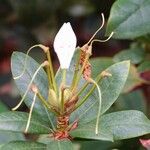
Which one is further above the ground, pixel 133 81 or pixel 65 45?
pixel 65 45

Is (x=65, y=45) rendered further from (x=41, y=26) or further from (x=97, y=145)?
(x=41, y=26)

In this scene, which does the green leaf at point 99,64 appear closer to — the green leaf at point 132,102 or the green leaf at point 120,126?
the green leaf at point 132,102

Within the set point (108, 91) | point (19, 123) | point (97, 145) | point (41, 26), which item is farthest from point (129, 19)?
point (41, 26)

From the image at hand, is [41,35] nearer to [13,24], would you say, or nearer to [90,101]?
[13,24]

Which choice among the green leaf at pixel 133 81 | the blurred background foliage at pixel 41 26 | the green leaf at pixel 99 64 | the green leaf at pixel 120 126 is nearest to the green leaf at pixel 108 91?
the green leaf at pixel 120 126

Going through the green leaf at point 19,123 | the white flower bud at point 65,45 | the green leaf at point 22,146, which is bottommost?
the green leaf at point 22,146
